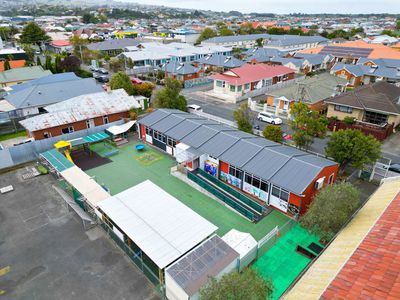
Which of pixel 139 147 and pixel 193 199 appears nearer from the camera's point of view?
pixel 193 199

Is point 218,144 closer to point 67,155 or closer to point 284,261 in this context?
point 284,261

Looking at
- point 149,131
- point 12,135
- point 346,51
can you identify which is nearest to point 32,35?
point 12,135

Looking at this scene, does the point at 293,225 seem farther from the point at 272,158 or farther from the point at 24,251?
the point at 24,251

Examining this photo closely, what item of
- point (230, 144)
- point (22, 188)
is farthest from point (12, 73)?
point (230, 144)

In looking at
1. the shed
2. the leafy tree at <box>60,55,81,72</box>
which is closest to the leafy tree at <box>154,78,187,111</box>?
the shed

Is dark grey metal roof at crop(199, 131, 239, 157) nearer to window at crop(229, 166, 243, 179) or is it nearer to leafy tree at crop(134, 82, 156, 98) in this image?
window at crop(229, 166, 243, 179)

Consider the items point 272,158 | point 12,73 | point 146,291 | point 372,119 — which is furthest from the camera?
point 12,73

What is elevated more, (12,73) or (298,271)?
(12,73)
